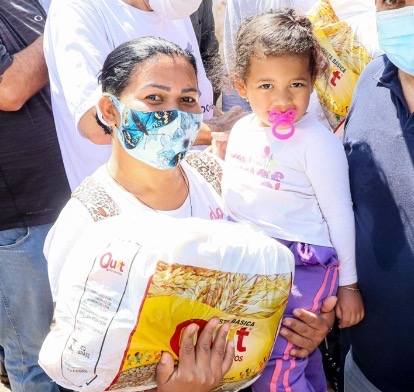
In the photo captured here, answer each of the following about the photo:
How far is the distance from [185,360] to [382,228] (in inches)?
30.2

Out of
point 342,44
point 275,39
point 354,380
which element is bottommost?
point 354,380

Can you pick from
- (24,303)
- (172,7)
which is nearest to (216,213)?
(172,7)

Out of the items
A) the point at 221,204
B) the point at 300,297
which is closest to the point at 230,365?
the point at 300,297

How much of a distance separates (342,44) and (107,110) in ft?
3.80

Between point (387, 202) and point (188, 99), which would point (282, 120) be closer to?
point (188, 99)

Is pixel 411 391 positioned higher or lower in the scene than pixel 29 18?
lower

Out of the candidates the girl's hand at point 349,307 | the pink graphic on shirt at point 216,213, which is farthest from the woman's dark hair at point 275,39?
the girl's hand at point 349,307

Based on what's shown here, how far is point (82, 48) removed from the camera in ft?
7.77

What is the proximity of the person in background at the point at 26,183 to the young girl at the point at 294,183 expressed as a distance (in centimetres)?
110

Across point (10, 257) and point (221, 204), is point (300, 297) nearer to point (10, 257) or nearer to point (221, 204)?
point (221, 204)

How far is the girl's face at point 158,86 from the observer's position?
6.27ft

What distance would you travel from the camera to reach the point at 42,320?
120 inches

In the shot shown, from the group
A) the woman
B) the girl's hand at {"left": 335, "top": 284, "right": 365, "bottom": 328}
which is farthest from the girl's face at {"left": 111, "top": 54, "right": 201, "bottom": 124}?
the girl's hand at {"left": 335, "top": 284, "right": 365, "bottom": 328}

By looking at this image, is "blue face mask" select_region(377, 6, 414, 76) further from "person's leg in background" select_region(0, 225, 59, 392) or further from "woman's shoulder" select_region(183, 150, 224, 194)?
"person's leg in background" select_region(0, 225, 59, 392)
